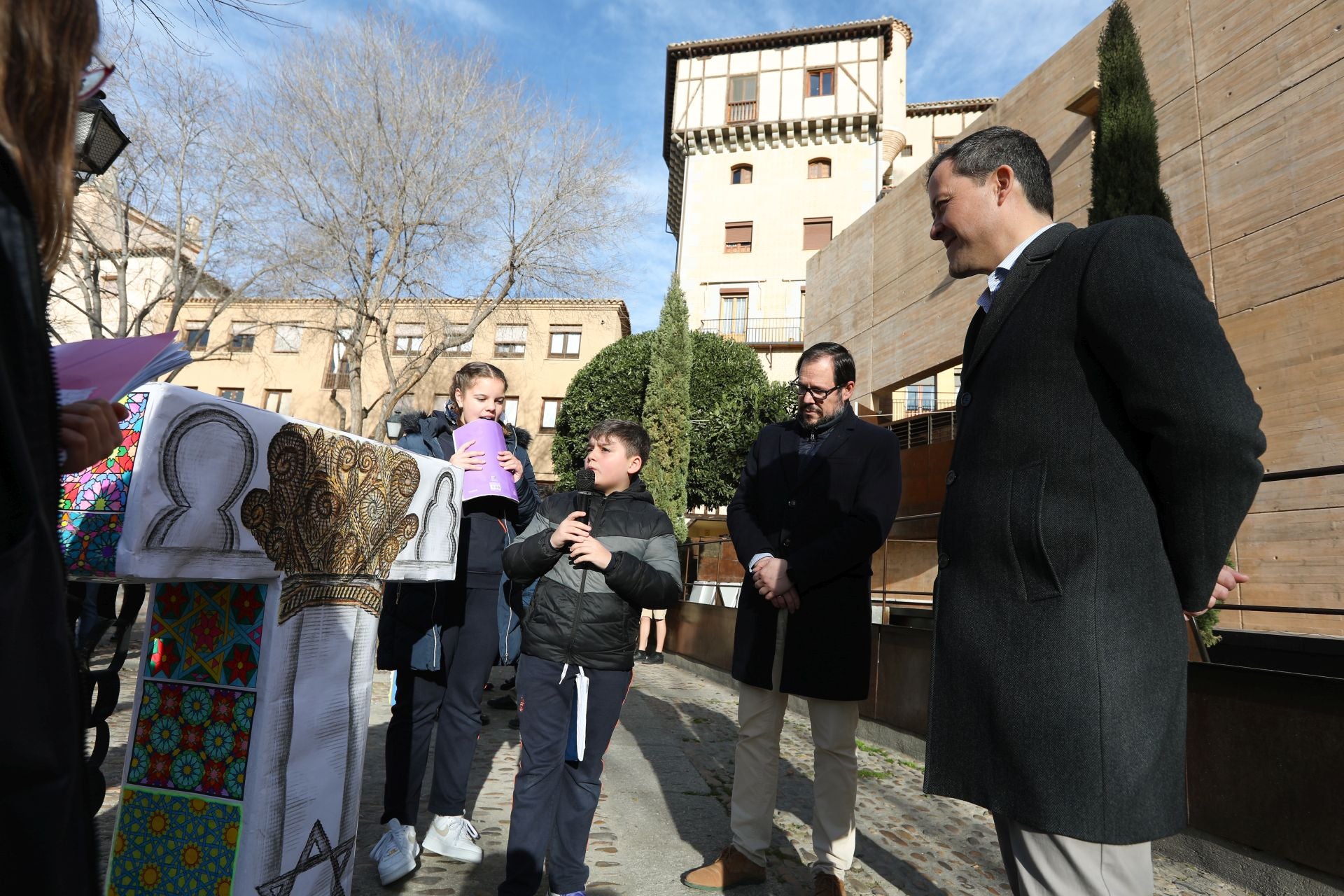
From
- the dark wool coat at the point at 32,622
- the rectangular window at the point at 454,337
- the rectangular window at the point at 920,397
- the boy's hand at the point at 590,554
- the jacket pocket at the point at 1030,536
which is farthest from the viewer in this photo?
the rectangular window at the point at 920,397

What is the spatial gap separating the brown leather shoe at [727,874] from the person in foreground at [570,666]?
1.99 feet

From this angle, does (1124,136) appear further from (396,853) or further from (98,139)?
(98,139)

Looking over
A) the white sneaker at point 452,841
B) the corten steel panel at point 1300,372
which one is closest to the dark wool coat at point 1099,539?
the white sneaker at point 452,841

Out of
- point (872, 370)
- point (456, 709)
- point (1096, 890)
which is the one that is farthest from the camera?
point (872, 370)

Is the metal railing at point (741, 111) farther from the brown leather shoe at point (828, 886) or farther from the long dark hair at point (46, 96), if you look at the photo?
the long dark hair at point (46, 96)

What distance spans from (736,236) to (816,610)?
30.8 meters

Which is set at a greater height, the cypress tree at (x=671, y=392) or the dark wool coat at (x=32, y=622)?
the cypress tree at (x=671, y=392)

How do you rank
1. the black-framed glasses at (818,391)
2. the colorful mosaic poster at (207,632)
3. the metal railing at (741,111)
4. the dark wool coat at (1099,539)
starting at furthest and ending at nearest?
1. the metal railing at (741,111)
2. the black-framed glasses at (818,391)
3. the colorful mosaic poster at (207,632)
4. the dark wool coat at (1099,539)

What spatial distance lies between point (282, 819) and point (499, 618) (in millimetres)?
1601

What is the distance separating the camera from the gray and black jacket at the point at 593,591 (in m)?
3.01

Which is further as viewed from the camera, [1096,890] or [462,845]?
[462,845]

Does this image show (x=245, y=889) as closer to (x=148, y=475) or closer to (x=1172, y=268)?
(x=148, y=475)

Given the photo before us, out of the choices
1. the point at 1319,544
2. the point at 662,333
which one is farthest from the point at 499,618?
the point at 662,333

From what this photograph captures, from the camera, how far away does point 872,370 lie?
590 inches
